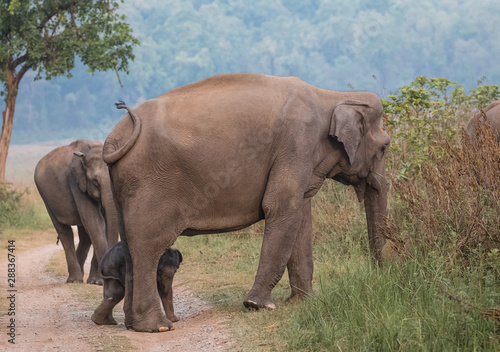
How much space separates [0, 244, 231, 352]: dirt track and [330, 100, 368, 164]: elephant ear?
6.70 ft

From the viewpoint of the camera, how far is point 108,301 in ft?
22.0

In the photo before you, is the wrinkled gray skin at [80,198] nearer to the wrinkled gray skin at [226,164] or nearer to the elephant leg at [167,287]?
the elephant leg at [167,287]

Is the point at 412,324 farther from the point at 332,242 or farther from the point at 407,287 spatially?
the point at 332,242

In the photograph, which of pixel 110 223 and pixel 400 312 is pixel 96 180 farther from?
pixel 400 312

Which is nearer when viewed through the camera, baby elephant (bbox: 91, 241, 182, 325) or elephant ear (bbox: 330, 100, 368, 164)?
baby elephant (bbox: 91, 241, 182, 325)

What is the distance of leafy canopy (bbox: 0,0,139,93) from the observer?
22.5 metres

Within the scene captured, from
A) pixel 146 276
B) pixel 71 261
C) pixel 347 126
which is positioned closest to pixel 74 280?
pixel 71 261

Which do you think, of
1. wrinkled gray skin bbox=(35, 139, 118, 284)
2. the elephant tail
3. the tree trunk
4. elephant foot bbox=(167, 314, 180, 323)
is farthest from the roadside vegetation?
the tree trunk

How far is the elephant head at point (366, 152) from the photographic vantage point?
710 centimetres

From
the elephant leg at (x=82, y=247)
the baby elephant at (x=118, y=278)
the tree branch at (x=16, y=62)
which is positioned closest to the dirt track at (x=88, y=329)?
the baby elephant at (x=118, y=278)

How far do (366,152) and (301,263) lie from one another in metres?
1.31

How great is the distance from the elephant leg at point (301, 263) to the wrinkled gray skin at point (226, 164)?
1 cm

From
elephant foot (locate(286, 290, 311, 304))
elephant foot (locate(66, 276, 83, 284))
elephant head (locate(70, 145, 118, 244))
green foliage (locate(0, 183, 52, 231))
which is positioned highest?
elephant head (locate(70, 145, 118, 244))

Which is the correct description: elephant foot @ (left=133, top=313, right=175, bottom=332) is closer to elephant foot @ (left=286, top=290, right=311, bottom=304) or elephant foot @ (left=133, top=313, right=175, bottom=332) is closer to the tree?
elephant foot @ (left=286, top=290, right=311, bottom=304)
